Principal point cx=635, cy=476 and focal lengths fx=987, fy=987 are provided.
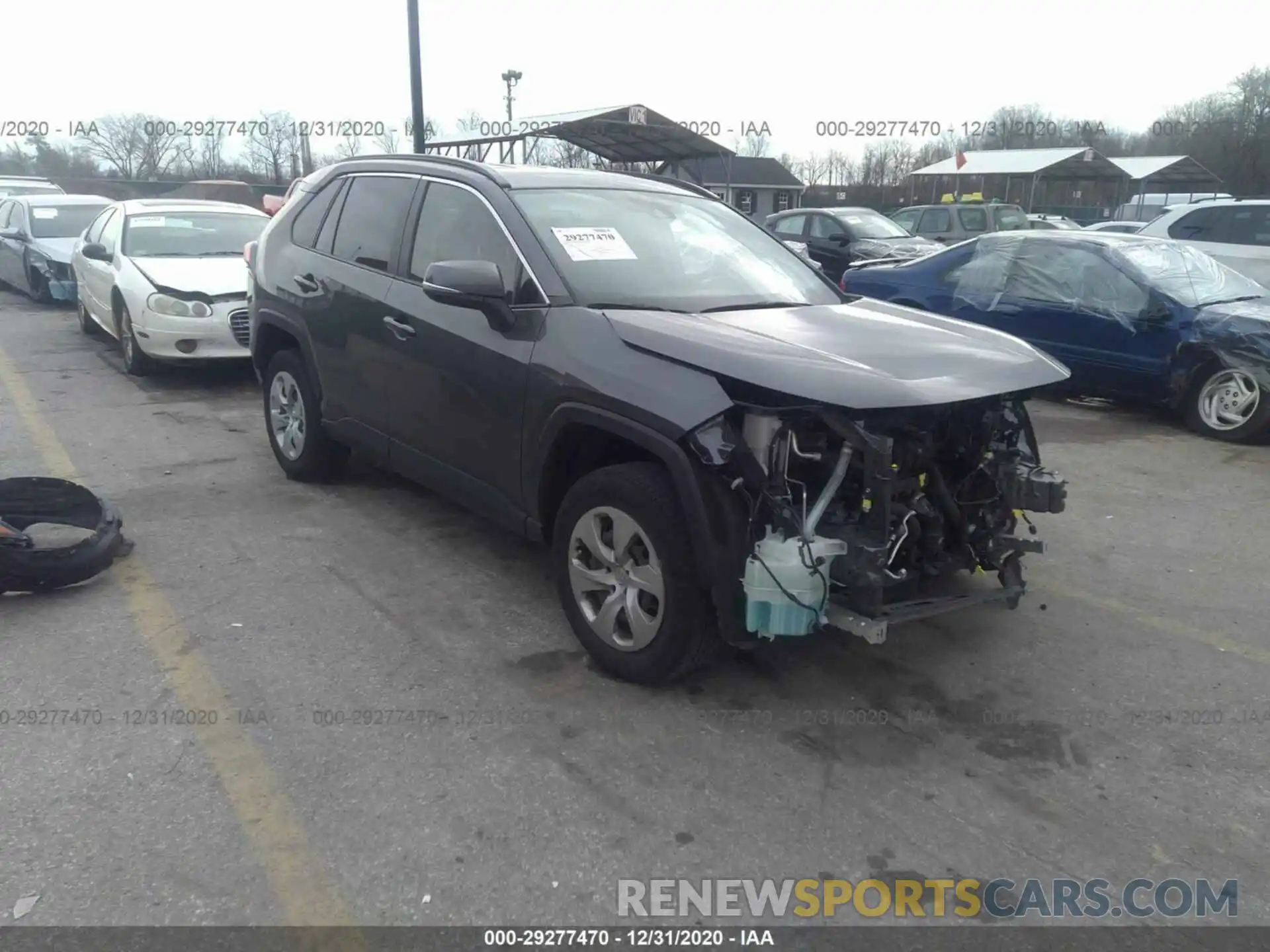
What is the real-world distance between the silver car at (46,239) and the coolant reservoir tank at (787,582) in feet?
42.5

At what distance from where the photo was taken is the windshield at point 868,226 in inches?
637

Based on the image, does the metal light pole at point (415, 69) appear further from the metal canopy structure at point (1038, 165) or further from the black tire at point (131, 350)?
the metal canopy structure at point (1038, 165)

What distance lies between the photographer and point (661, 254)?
4367mm

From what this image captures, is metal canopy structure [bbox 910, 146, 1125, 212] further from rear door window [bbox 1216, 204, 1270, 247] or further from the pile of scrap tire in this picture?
the pile of scrap tire

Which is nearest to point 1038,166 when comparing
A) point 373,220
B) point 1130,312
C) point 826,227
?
point 826,227

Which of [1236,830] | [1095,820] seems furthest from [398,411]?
[1236,830]

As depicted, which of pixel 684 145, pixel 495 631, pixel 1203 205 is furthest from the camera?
pixel 684 145

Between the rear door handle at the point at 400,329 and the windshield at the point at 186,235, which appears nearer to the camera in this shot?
the rear door handle at the point at 400,329

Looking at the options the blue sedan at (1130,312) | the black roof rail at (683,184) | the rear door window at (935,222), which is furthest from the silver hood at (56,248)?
the rear door window at (935,222)

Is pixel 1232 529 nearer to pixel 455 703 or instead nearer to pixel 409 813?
pixel 455 703

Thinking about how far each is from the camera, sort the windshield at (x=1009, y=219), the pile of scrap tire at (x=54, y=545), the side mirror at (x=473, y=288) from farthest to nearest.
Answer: the windshield at (x=1009, y=219), the pile of scrap tire at (x=54, y=545), the side mirror at (x=473, y=288)

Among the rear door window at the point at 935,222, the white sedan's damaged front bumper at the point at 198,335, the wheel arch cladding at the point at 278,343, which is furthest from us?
the rear door window at the point at 935,222

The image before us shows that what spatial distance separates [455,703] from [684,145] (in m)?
16.7

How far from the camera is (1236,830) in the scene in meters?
2.96
